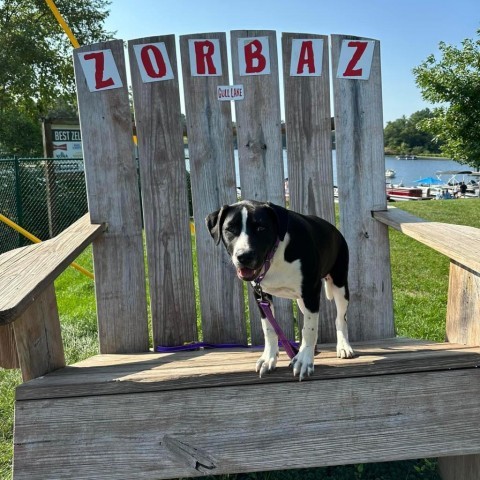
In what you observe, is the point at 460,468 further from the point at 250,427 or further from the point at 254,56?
the point at 254,56

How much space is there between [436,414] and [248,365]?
2.24 ft

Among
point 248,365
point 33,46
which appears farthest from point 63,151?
point 248,365

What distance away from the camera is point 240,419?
178 centimetres

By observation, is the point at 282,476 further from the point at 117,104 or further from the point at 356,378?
the point at 117,104

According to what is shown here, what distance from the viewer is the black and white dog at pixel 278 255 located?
190 centimetres

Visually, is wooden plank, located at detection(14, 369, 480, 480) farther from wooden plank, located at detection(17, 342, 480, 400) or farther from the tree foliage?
the tree foliage

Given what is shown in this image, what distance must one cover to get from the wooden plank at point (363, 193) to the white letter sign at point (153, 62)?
883mm

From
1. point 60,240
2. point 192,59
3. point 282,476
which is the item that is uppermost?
point 192,59

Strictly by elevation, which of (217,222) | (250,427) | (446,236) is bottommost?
(250,427)

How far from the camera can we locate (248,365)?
77.9 inches

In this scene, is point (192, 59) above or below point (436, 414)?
above

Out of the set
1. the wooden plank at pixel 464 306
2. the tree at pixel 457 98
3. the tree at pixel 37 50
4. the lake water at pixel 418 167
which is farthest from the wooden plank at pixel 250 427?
the lake water at pixel 418 167

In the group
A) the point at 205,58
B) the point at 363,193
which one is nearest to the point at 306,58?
the point at 205,58

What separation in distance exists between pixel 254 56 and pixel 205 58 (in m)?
0.25
